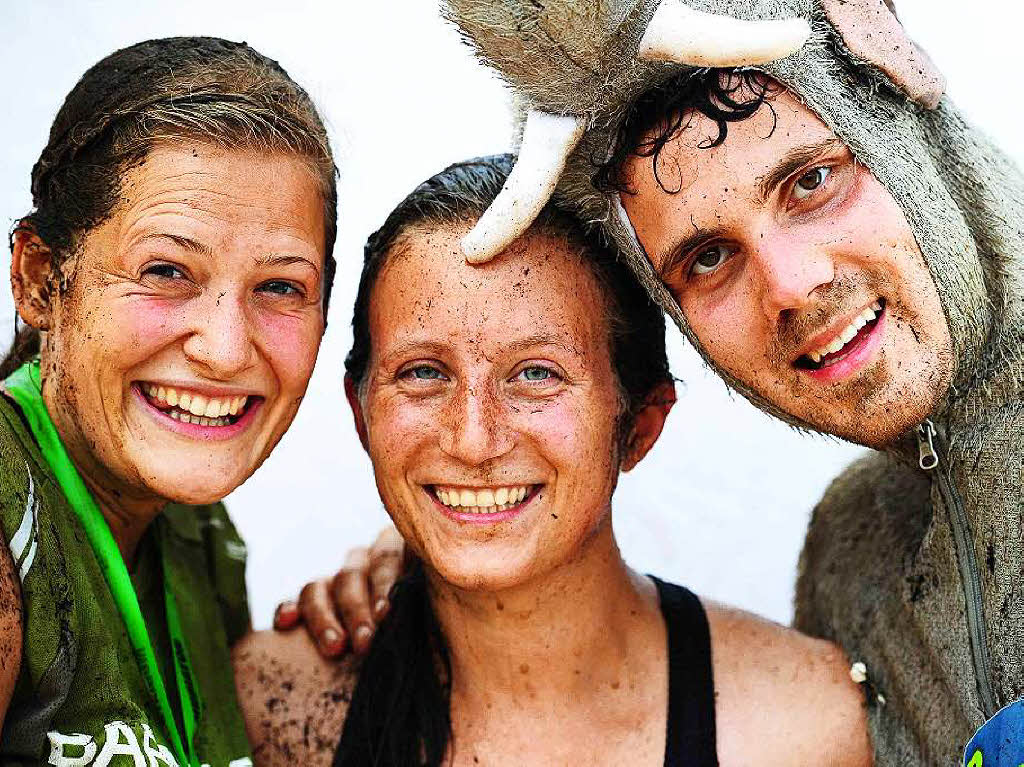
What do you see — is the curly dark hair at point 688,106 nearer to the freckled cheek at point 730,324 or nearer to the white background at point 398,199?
the freckled cheek at point 730,324

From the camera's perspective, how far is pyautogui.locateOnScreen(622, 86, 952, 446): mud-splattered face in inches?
83.7

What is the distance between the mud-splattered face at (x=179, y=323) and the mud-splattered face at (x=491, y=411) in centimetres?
26

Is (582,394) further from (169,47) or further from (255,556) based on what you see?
(255,556)

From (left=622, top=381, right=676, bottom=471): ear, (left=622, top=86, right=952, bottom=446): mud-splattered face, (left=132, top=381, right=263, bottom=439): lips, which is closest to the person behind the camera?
(left=622, top=86, right=952, bottom=446): mud-splattered face

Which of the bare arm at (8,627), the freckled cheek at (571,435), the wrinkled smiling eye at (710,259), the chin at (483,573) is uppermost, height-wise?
the wrinkled smiling eye at (710,259)

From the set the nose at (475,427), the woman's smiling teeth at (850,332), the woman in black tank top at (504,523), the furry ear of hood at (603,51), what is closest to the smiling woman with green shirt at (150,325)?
the woman in black tank top at (504,523)

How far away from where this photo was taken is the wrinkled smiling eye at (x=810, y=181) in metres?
2.17

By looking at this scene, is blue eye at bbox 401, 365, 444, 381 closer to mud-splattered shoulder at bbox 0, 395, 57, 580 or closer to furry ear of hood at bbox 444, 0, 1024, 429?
furry ear of hood at bbox 444, 0, 1024, 429

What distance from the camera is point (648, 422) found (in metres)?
2.64

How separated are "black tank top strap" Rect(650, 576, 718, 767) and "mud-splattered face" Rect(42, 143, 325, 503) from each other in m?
1.03

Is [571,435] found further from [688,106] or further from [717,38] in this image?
[717,38]

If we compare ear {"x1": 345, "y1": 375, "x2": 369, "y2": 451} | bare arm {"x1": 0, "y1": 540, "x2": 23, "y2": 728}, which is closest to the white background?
ear {"x1": 345, "y1": 375, "x2": 369, "y2": 451}

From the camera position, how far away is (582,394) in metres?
2.41

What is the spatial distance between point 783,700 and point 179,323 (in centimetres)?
149
